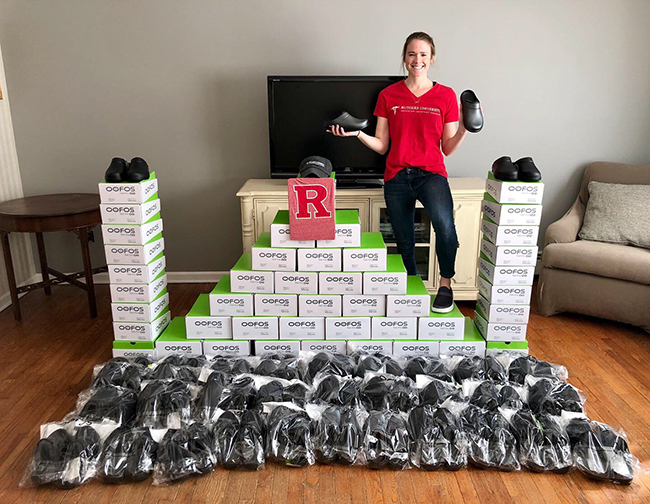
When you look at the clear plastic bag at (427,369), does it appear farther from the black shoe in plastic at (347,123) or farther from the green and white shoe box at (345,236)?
the black shoe in plastic at (347,123)

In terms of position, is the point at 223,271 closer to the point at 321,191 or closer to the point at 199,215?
the point at 199,215

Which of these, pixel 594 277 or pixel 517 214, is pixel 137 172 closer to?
pixel 517 214

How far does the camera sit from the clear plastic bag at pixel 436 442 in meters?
2.10

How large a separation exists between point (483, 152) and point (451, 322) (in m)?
1.44

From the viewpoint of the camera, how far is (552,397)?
2.33 meters

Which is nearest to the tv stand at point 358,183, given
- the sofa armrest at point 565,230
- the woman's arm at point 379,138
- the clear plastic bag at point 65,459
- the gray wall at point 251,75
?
the woman's arm at point 379,138

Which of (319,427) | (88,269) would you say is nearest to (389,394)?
(319,427)

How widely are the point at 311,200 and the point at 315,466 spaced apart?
47.1 inches

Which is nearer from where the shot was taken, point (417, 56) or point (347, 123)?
point (417, 56)

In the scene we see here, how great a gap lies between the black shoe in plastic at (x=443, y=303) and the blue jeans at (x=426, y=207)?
107 mm

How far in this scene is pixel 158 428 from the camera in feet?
7.29

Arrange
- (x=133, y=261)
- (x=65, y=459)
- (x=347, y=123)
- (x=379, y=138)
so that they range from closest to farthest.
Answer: (x=65, y=459) < (x=133, y=261) < (x=347, y=123) < (x=379, y=138)

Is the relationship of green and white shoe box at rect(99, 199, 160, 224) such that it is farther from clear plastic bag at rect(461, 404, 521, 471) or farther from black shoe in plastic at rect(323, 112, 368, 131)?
clear plastic bag at rect(461, 404, 521, 471)

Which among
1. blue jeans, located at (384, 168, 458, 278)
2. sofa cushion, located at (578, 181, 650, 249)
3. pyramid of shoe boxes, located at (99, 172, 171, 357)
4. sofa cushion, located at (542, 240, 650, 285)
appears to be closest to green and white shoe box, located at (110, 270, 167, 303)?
pyramid of shoe boxes, located at (99, 172, 171, 357)
